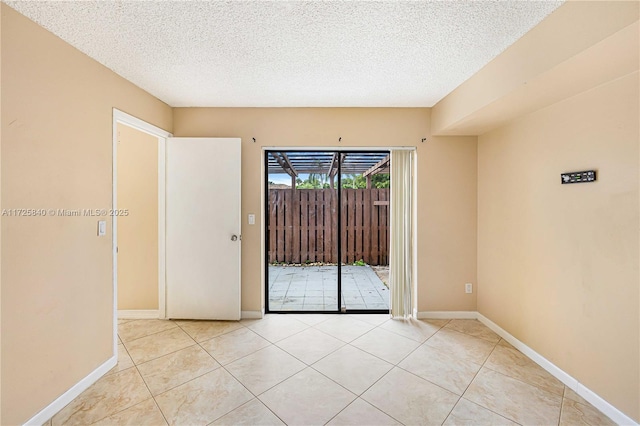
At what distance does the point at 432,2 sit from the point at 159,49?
1.82 metres

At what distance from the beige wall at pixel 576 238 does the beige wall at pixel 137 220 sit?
12.4 feet

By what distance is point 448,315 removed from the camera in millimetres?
2992

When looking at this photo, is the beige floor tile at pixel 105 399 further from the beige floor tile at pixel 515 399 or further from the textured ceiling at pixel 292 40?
the textured ceiling at pixel 292 40

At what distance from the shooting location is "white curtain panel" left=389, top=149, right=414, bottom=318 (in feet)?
9.90

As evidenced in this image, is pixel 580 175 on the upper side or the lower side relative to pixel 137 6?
lower

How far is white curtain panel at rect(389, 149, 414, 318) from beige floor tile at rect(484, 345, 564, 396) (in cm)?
96

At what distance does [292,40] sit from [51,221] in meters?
1.96

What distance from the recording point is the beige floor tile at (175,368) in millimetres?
1897

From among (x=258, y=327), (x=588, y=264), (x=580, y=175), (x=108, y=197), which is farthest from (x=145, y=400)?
(x=580, y=175)

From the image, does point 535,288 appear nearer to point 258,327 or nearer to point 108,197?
point 258,327

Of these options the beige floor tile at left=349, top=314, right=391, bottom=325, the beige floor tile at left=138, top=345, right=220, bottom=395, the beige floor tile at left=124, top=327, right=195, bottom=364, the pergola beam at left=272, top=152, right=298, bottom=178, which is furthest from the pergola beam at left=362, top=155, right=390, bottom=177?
the beige floor tile at left=124, top=327, right=195, bottom=364

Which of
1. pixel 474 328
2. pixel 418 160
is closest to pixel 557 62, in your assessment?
pixel 418 160

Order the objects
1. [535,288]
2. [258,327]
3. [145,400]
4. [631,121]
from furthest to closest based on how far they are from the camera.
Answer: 1. [258,327]
2. [535,288]
3. [145,400]
4. [631,121]

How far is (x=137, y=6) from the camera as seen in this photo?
56.7 inches
